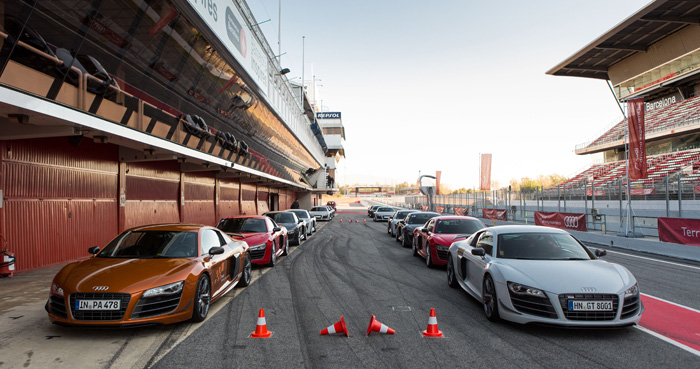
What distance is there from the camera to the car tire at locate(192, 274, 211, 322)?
5480 mm

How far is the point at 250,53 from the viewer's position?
714 inches

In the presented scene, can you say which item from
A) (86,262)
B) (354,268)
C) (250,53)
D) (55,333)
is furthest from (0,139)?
(250,53)

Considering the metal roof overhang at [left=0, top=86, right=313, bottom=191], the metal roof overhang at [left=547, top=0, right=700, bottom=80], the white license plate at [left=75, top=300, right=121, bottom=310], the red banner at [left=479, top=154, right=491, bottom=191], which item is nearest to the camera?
the white license plate at [left=75, top=300, right=121, bottom=310]

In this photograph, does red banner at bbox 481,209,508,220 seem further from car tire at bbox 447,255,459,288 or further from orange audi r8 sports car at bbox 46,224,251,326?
orange audi r8 sports car at bbox 46,224,251,326

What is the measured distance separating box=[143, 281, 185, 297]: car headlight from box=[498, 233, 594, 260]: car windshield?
4.47 m

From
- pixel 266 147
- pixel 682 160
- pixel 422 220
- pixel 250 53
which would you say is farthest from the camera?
pixel 682 160

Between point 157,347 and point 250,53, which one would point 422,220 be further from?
point 157,347

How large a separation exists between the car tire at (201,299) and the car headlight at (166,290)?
356 millimetres

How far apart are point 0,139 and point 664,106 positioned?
194 ft

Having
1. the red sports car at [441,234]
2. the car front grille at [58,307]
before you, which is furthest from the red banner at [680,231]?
the car front grille at [58,307]

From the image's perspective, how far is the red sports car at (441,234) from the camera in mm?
10117

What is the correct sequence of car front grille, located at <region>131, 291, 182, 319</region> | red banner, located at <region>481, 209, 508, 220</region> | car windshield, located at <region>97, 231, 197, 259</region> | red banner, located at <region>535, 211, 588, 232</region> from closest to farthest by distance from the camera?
car front grille, located at <region>131, 291, 182, 319</region> → car windshield, located at <region>97, 231, 197, 259</region> → red banner, located at <region>535, 211, 588, 232</region> → red banner, located at <region>481, 209, 508, 220</region>

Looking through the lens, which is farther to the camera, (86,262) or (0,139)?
(0,139)

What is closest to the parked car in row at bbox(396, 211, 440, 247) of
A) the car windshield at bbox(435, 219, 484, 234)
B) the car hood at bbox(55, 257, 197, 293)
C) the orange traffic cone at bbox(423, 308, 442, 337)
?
the car windshield at bbox(435, 219, 484, 234)
